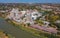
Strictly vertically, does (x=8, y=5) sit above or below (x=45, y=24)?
above

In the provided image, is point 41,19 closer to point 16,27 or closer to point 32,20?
point 32,20

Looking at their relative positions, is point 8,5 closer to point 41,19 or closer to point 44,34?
point 41,19

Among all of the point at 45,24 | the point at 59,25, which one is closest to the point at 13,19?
the point at 45,24

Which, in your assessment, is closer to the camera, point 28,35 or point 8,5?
point 28,35

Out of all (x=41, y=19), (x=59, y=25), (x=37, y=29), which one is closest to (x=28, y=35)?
(x=37, y=29)

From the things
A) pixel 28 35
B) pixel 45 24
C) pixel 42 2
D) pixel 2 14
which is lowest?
pixel 28 35

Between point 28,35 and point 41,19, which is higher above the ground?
point 41,19
